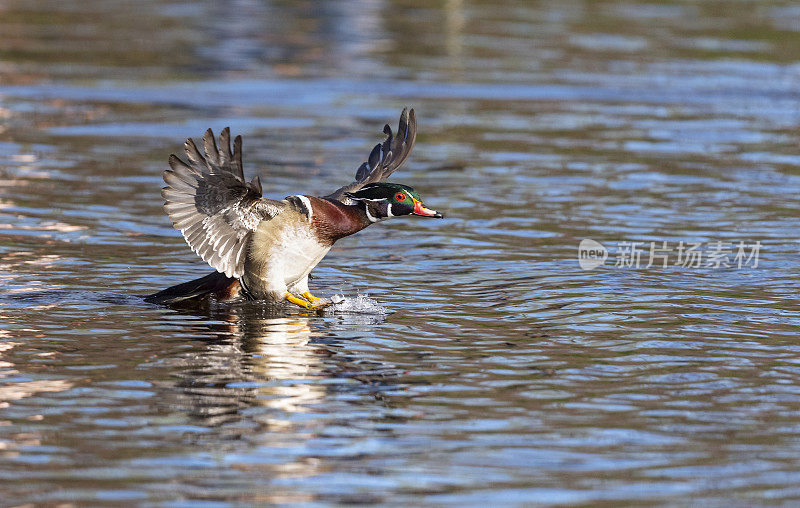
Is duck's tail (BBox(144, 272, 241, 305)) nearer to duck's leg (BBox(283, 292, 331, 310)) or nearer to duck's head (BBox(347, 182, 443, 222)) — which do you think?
duck's leg (BBox(283, 292, 331, 310))

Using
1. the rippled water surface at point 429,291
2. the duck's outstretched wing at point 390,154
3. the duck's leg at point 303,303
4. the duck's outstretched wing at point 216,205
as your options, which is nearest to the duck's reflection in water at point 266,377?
the rippled water surface at point 429,291

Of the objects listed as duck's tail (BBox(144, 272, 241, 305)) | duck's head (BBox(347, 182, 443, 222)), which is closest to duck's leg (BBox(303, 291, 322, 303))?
duck's tail (BBox(144, 272, 241, 305))

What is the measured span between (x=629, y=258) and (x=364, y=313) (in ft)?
9.96

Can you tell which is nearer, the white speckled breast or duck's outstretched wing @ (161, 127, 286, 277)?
duck's outstretched wing @ (161, 127, 286, 277)

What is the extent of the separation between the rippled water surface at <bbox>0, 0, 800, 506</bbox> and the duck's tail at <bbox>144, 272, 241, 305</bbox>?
0.13 m

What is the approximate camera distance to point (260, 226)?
1034 cm

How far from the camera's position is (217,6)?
32.8 metres

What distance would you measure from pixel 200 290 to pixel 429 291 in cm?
194

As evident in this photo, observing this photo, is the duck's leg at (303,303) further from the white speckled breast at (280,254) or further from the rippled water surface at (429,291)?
the rippled water surface at (429,291)

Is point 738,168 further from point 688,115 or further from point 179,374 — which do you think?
point 179,374

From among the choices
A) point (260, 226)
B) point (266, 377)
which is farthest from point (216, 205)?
point (266, 377)

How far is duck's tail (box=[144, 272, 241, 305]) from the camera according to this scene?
10578 millimetres

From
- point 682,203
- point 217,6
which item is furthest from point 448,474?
point 217,6

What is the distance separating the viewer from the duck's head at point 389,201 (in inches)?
408
